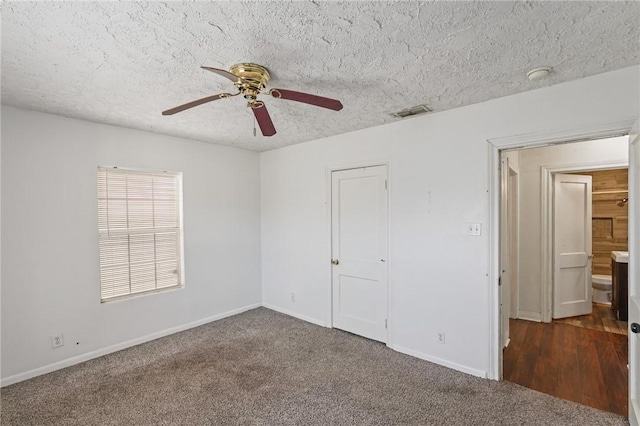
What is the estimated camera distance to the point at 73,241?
3021 millimetres

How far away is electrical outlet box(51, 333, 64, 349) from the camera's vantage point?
289cm

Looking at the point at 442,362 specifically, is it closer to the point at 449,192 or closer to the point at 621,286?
the point at 449,192

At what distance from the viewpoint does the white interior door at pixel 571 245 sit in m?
4.12

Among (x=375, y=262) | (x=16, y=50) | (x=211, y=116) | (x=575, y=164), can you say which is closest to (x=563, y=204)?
(x=575, y=164)

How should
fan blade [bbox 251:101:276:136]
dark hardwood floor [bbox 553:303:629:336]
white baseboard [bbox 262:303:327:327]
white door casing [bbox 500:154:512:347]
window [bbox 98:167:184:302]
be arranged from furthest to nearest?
white baseboard [bbox 262:303:327:327], dark hardwood floor [bbox 553:303:629:336], window [bbox 98:167:184:302], white door casing [bbox 500:154:512:347], fan blade [bbox 251:101:276:136]

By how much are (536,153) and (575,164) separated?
451 mm

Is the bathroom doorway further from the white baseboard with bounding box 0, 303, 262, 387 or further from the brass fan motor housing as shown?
the white baseboard with bounding box 0, 303, 262, 387

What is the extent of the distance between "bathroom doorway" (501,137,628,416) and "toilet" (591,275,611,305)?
0.04 feet

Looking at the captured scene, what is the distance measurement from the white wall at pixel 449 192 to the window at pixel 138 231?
6.31 ft

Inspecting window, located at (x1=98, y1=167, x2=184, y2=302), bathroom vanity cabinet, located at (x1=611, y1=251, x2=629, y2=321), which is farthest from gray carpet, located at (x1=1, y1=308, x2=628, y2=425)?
bathroom vanity cabinet, located at (x1=611, y1=251, x2=629, y2=321)

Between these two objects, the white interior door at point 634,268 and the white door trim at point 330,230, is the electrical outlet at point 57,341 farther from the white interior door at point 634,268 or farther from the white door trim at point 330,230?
the white interior door at point 634,268

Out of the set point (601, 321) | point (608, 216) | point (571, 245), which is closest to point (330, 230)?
point (571, 245)

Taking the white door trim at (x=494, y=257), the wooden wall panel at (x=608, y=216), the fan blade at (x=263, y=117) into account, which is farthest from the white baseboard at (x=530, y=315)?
the fan blade at (x=263, y=117)

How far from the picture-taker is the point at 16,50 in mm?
1759
